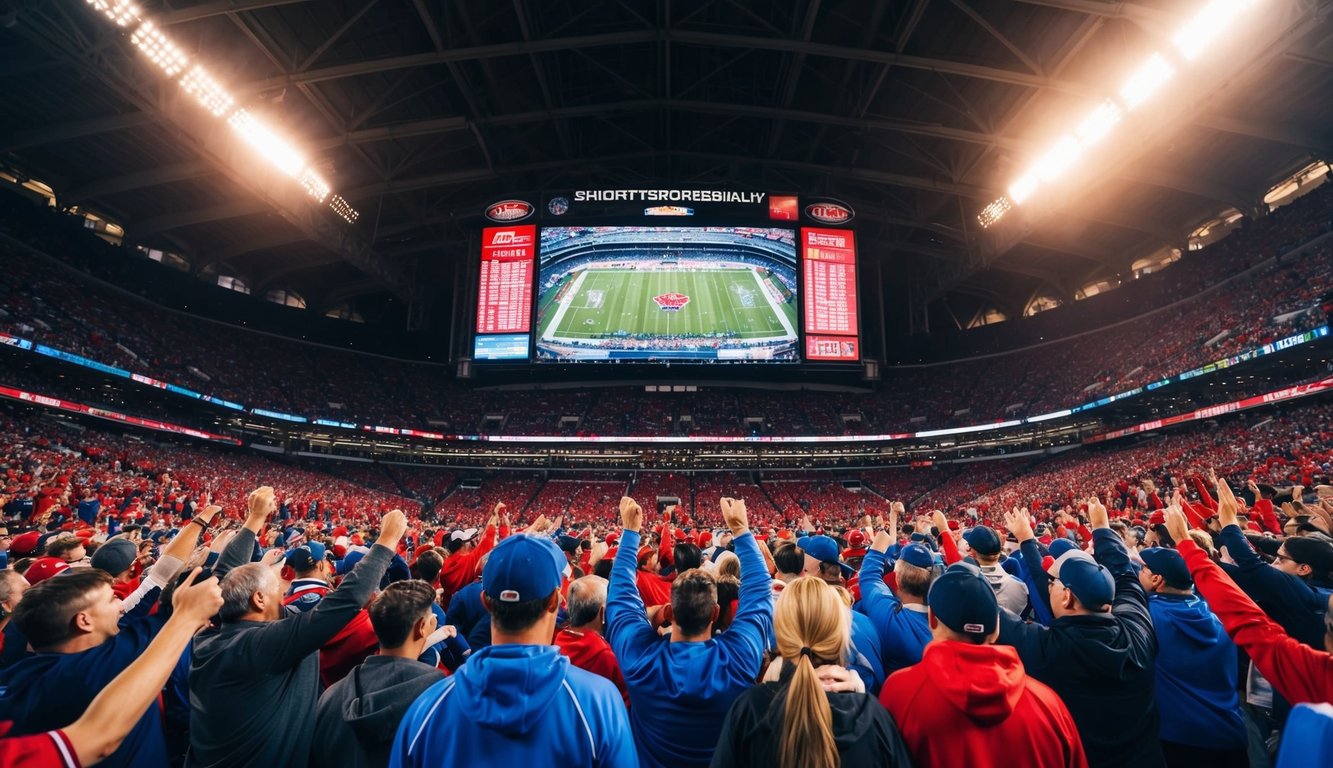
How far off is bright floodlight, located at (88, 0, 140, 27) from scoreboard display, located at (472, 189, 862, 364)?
12.8 metres

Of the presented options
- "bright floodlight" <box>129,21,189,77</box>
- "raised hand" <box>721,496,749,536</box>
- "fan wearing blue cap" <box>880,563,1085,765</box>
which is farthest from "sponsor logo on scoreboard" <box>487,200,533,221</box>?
"fan wearing blue cap" <box>880,563,1085,765</box>

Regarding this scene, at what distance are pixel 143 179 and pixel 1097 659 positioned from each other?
31.6 m

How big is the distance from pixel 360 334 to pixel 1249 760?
4436 cm

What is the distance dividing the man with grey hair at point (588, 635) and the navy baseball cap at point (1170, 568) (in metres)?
3.19

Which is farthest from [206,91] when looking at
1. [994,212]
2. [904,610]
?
[994,212]

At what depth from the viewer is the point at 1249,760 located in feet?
11.6

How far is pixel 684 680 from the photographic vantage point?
2357 millimetres

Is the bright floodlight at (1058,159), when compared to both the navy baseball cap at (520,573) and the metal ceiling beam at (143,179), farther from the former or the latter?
the metal ceiling beam at (143,179)

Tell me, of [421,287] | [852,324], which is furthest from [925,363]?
[421,287]

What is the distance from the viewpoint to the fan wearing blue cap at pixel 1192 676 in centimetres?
333

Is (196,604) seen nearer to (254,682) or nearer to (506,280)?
(254,682)

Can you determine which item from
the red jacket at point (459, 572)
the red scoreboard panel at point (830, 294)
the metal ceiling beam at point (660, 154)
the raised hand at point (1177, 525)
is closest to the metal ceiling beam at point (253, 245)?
the metal ceiling beam at point (660, 154)

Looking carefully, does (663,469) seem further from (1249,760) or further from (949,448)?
(1249,760)

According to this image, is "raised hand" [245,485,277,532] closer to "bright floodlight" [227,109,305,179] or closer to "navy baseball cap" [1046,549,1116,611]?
"navy baseball cap" [1046,549,1116,611]
